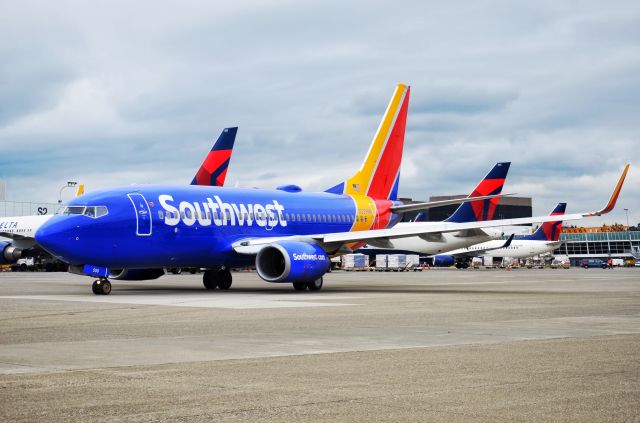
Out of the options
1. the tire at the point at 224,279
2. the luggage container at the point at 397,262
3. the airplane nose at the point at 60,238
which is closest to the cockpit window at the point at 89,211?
the airplane nose at the point at 60,238

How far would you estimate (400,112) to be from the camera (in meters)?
41.1

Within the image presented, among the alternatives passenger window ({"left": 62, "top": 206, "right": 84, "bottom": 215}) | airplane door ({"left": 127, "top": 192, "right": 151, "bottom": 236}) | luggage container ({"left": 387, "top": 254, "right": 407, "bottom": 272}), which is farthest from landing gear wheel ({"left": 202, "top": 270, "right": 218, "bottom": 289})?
luggage container ({"left": 387, "top": 254, "right": 407, "bottom": 272})

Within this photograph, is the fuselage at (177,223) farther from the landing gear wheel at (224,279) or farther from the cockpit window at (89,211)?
the landing gear wheel at (224,279)

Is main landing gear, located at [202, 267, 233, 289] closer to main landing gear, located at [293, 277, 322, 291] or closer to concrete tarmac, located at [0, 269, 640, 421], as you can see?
main landing gear, located at [293, 277, 322, 291]

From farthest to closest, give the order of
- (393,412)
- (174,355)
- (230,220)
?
(230,220)
(174,355)
(393,412)

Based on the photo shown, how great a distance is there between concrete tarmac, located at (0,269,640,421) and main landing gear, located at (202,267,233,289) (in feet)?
52.5

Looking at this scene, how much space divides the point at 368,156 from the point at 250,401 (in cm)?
3295

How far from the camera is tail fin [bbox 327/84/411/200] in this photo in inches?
1575

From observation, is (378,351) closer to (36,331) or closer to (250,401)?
(250,401)

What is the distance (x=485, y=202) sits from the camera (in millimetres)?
56250

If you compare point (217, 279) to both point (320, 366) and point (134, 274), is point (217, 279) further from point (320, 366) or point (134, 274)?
point (320, 366)

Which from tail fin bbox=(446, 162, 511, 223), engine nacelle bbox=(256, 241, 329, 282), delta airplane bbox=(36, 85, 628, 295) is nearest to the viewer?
delta airplane bbox=(36, 85, 628, 295)

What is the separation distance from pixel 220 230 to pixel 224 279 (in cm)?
396

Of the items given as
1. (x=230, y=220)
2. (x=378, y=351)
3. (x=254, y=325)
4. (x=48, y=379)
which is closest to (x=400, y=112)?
(x=230, y=220)
